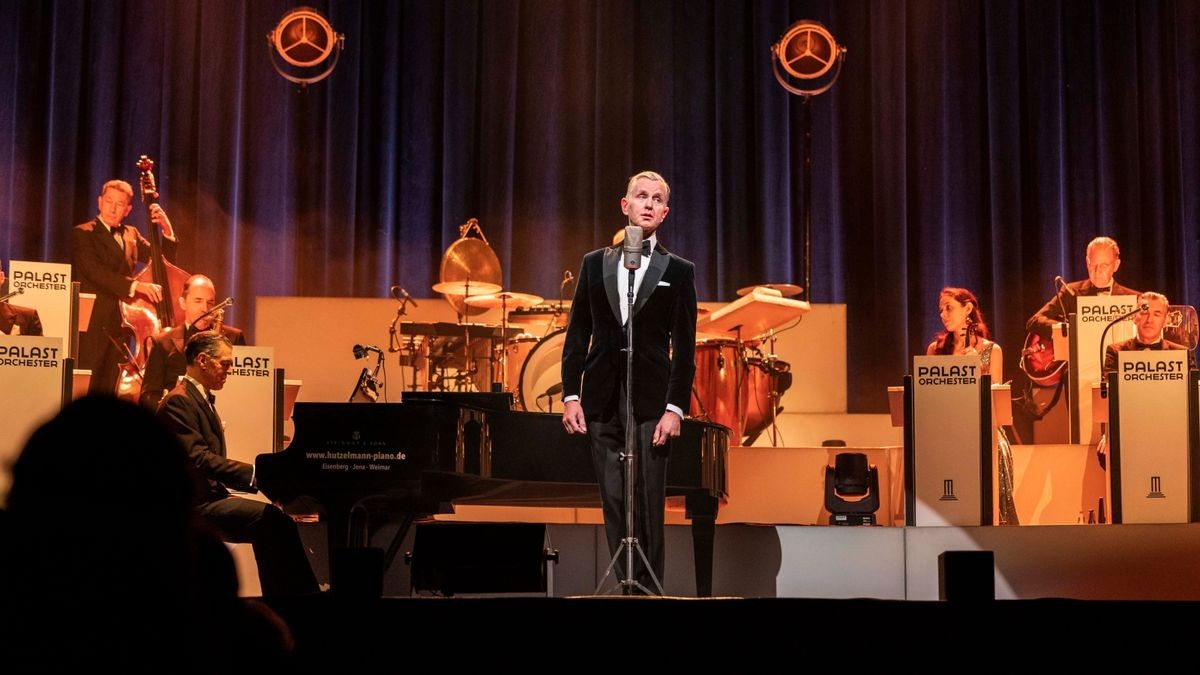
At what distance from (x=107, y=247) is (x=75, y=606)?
7.92 meters

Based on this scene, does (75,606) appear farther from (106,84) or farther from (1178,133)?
(1178,133)

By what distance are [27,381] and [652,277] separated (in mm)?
3426

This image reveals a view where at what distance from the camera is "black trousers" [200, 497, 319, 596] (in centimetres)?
526

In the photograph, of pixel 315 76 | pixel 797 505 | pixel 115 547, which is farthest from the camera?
pixel 315 76

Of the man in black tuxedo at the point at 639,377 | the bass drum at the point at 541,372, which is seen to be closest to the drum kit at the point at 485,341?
the bass drum at the point at 541,372

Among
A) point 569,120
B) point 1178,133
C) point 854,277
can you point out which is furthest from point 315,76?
point 1178,133

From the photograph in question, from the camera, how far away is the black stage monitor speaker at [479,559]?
5.37 metres

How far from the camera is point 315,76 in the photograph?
10.1m

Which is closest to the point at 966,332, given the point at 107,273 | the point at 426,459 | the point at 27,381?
the point at 426,459

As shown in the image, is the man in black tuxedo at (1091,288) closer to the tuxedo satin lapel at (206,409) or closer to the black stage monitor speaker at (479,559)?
the black stage monitor speaker at (479,559)

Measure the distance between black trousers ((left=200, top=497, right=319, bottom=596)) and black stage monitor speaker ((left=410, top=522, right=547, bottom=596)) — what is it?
1.47ft

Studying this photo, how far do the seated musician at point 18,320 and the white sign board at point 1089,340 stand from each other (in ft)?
20.9

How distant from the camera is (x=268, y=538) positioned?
5289mm

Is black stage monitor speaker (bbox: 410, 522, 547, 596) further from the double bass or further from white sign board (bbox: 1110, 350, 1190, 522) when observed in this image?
the double bass
